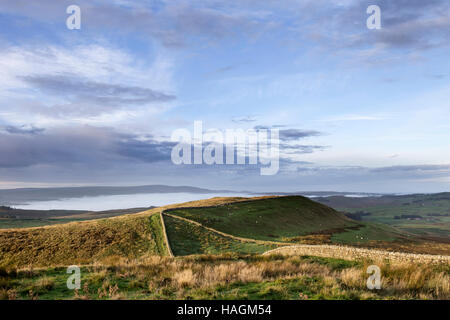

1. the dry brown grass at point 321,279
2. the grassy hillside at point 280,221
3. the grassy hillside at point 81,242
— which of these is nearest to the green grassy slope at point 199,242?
the grassy hillside at point 81,242

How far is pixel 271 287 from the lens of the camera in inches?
407

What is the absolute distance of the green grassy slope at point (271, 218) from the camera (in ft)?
139

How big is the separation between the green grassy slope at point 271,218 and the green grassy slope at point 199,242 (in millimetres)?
3357

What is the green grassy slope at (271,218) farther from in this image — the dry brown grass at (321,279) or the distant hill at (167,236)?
the dry brown grass at (321,279)

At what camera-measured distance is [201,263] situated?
54.3 feet

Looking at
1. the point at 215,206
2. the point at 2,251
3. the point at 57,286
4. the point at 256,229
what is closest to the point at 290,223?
the point at 256,229

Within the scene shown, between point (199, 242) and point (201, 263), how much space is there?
17860 millimetres

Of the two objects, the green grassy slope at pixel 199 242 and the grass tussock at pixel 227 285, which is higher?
the grass tussock at pixel 227 285

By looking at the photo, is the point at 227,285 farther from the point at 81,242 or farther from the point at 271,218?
the point at 271,218

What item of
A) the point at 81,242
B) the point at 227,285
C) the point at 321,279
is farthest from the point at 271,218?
the point at 227,285

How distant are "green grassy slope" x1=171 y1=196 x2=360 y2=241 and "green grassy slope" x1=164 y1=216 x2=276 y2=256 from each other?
3.36 m

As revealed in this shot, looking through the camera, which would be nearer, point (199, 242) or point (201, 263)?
point (201, 263)
